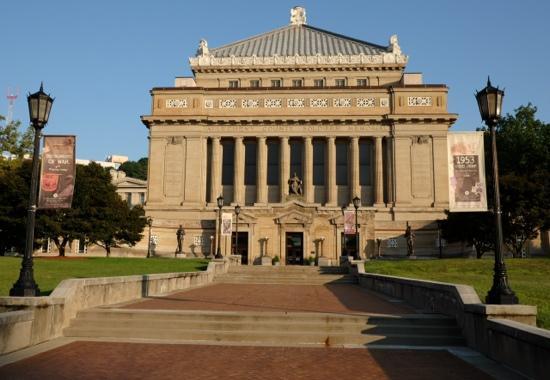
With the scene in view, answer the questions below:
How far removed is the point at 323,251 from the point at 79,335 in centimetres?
4651

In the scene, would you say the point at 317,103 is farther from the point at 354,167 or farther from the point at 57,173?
the point at 57,173

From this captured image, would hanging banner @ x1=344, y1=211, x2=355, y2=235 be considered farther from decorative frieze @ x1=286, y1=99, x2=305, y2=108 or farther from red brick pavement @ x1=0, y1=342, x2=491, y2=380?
decorative frieze @ x1=286, y1=99, x2=305, y2=108

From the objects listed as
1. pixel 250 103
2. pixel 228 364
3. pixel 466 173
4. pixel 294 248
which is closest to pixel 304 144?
pixel 250 103

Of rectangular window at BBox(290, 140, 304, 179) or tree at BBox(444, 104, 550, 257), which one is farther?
rectangular window at BBox(290, 140, 304, 179)

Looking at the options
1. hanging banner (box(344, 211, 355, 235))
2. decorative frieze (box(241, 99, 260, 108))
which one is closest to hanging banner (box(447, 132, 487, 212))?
hanging banner (box(344, 211, 355, 235))

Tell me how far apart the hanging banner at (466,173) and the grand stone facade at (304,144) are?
4748 cm

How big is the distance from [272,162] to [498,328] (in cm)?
6217

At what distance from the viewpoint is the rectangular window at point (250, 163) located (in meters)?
71.2

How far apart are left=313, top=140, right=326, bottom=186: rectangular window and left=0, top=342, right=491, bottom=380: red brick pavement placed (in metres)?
60.1

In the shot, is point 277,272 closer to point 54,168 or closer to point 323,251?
point 323,251

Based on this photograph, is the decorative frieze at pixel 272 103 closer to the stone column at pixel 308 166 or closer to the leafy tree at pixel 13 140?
the stone column at pixel 308 166

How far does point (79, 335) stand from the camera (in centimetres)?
1225

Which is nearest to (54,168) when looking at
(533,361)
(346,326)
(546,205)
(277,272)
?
(346,326)

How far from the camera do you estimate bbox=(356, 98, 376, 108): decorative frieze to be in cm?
6888
